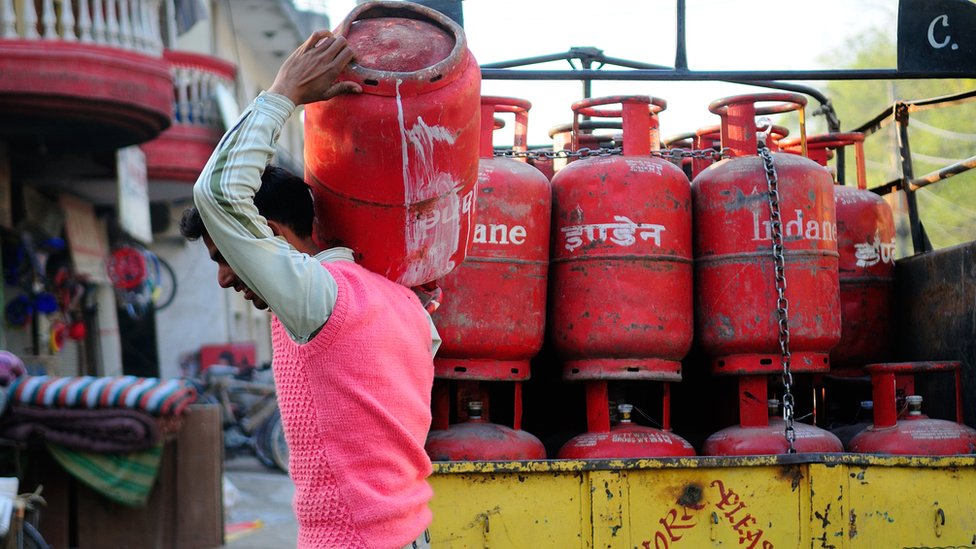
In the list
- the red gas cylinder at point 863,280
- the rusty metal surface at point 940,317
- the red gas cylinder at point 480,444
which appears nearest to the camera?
the red gas cylinder at point 480,444

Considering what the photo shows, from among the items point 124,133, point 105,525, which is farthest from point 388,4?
point 124,133

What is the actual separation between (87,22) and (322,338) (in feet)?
29.6

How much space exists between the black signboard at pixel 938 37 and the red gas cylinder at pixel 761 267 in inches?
30.4

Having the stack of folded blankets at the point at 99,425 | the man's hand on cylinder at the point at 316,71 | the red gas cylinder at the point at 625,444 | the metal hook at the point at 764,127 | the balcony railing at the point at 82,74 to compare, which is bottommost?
the stack of folded blankets at the point at 99,425

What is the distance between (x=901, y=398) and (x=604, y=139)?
179cm

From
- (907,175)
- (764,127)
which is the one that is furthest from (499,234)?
(907,175)

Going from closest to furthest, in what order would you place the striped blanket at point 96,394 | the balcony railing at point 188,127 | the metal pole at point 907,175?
the metal pole at point 907,175, the striped blanket at point 96,394, the balcony railing at point 188,127

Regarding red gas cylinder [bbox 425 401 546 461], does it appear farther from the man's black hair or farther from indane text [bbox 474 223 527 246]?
the man's black hair

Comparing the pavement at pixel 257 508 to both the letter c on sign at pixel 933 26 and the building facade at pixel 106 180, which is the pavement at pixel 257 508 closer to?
the building facade at pixel 106 180

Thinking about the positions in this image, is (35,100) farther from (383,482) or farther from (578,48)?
(383,482)

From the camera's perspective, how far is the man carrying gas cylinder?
6.82 feet

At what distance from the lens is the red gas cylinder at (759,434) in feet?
11.8

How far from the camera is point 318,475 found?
2207 millimetres

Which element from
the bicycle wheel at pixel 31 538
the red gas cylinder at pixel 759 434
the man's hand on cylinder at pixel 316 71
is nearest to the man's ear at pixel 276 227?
the man's hand on cylinder at pixel 316 71
